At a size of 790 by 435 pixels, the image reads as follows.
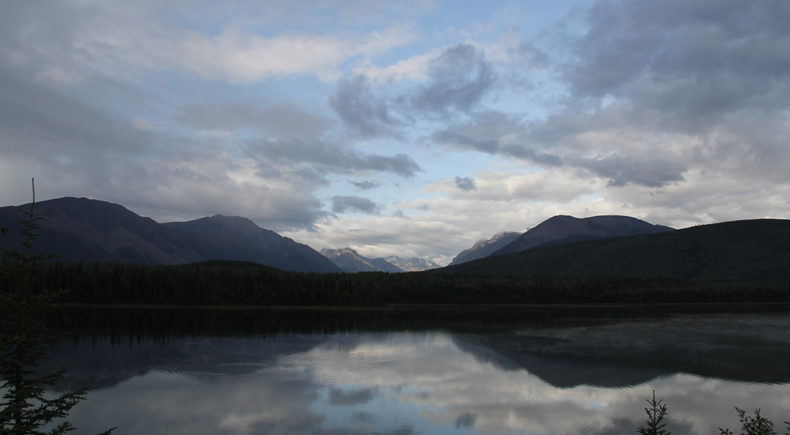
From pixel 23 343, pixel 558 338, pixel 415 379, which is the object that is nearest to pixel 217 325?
pixel 415 379

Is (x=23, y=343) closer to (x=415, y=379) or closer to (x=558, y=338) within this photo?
(x=415, y=379)

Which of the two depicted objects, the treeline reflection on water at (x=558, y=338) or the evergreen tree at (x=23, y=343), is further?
the treeline reflection on water at (x=558, y=338)

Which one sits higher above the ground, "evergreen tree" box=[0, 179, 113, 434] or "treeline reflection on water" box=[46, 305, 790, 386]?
"evergreen tree" box=[0, 179, 113, 434]

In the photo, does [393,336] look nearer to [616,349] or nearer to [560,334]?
[560,334]

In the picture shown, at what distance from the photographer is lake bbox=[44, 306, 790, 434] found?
30.9m

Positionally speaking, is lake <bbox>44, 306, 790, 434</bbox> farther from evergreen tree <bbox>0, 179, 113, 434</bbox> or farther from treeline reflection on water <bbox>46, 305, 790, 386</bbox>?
evergreen tree <bbox>0, 179, 113, 434</bbox>

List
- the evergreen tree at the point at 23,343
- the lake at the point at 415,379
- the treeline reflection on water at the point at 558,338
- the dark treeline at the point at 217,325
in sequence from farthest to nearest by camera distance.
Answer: the dark treeline at the point at 217,325 → the treeline reflection on water at the point at 558,338 → the lake at the point at 415,379 → the evergreen tree at the point at 23,343

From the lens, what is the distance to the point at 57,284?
122m

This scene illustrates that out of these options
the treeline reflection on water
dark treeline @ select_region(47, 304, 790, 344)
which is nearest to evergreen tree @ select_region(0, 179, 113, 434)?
the treeline reflection on water

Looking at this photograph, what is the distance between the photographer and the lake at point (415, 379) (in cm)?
3091

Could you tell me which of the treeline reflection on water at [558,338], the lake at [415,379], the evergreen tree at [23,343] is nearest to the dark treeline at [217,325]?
the treeline reflection on water at [558,338]

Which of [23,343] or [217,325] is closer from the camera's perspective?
[23,343]

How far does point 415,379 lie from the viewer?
43.9 m

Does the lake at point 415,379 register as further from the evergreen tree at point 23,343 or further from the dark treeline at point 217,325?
the evergreen tree at point 23,343
